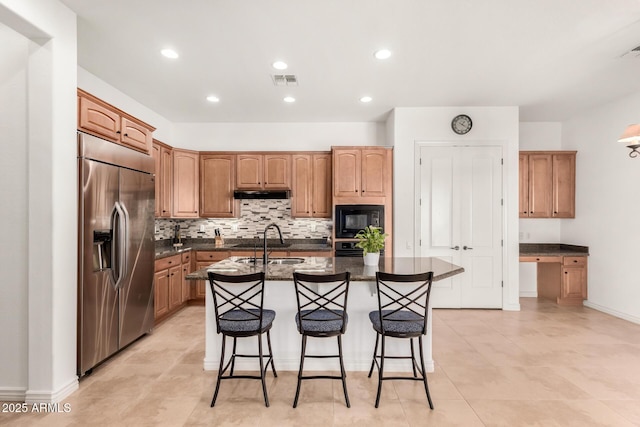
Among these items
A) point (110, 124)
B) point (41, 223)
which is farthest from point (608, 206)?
point (41, 223)

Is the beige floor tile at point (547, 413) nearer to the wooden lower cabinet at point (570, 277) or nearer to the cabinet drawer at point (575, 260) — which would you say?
the wooden lower cabinet at point (570, 277)

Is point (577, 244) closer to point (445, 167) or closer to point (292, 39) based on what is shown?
point (445, 167)

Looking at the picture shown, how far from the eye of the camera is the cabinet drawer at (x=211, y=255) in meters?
5.13

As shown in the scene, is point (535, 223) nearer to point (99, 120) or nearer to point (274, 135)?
point (274, 135)

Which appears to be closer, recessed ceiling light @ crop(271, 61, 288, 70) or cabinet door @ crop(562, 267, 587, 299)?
recessed ceiling light @ crop(271, 61, 288, 70)

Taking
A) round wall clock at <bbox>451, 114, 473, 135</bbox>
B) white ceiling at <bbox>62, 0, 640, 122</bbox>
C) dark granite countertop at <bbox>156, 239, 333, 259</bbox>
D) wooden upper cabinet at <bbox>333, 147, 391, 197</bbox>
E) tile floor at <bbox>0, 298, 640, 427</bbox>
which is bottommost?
tile floor at <bbox>0, 298, 640, 427</bbox>

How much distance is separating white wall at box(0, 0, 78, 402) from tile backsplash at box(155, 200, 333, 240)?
10.7 feet

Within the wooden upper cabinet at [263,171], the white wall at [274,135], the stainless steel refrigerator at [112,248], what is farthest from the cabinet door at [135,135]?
the white wall at [274,135]

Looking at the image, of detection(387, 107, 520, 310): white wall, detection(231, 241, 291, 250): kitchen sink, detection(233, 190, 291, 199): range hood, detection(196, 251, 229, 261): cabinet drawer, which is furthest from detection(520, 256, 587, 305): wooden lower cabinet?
detection(196, 251, 229, 261): cabinet drawer

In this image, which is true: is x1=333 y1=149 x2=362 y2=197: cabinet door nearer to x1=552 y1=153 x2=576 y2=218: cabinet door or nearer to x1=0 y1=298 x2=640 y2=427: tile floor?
x1=0 y1=298 x2=640 y2=427: tile floor

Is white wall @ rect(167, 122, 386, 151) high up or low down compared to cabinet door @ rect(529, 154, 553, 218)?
up

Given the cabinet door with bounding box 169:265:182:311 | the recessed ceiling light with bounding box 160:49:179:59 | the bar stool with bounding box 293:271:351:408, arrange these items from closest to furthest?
the bar stool with bounding box 293:271:351:408 < the recessed ceiling light with bounding box 160:49:179:59 < the cabinet door with bounding box 169:265:182:311

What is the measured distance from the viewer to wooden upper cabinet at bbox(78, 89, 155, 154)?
2811 mm

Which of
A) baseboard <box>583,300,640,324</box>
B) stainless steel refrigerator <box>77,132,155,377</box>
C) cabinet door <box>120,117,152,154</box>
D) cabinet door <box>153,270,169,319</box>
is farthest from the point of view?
baseboard <box>583,300,640,324</box>
